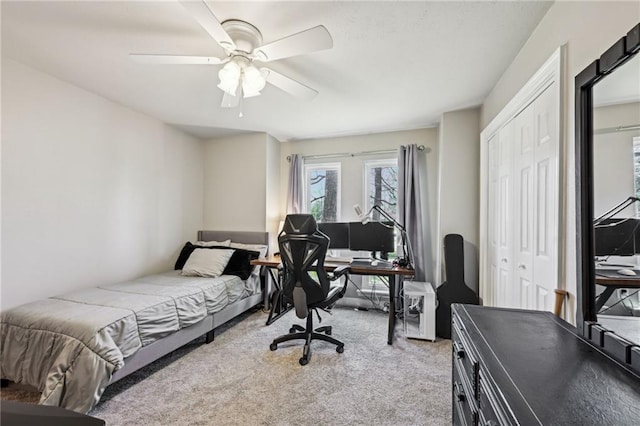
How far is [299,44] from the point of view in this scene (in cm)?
147

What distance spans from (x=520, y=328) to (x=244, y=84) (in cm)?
199

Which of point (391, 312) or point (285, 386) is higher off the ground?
point (391, 312)

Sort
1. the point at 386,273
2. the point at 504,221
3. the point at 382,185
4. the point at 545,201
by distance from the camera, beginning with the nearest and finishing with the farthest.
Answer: the point at 545,201
the point at 504,221
the point at 386,273
the point at 382,185

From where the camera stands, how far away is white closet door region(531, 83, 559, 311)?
1.44 m

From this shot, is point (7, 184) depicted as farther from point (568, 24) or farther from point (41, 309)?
point (568, 24)

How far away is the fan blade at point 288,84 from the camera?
1.82m

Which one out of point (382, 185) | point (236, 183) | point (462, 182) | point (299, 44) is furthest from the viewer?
point (236, 183)

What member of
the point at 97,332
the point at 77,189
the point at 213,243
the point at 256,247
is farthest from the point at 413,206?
the point at 77,189

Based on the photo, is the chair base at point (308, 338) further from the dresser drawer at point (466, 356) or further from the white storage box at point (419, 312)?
the dresser drawer at point (466, 356)

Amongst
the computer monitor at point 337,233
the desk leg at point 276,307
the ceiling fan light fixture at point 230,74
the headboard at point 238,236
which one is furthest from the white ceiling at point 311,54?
the desk leg at point 276,307

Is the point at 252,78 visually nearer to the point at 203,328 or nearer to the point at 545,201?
the point at 545,201

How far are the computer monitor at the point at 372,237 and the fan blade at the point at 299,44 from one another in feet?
7.27

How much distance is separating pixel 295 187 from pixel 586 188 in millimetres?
3264

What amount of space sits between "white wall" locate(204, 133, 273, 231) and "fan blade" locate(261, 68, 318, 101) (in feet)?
6.27
